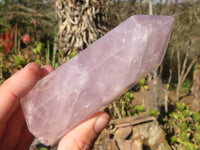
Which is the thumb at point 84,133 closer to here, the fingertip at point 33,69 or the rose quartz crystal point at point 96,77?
the rose quartz crystal point at point 96,77


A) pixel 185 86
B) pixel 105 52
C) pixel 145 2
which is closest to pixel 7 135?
pixel 105 52

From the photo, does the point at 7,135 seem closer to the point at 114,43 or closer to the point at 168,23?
the point at 114,43

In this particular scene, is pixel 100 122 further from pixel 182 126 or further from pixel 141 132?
pixel 182 126

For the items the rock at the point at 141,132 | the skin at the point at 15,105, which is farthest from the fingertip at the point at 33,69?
the rock at the point at 141,132

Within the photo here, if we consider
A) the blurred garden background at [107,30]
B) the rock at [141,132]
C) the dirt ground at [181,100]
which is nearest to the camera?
the rock at [141,132]

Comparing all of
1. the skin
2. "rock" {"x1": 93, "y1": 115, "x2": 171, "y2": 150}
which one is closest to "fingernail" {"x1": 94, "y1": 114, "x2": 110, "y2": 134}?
the skin

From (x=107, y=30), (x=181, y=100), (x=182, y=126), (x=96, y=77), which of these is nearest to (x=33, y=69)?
(x=96, y=77)
